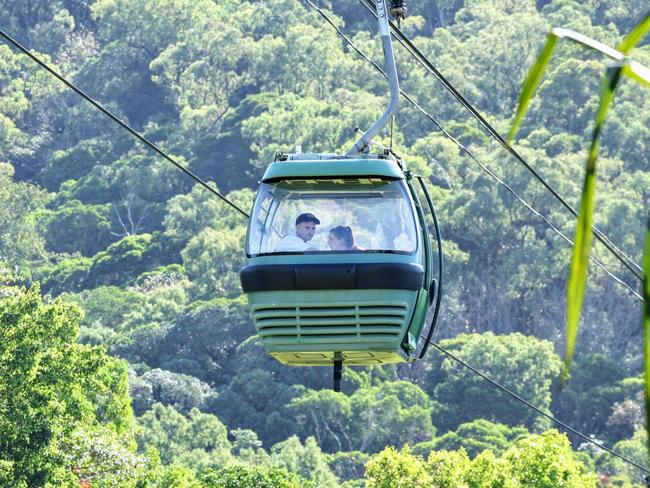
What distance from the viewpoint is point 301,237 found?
418 inches

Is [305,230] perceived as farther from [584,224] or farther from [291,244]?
[584,224]

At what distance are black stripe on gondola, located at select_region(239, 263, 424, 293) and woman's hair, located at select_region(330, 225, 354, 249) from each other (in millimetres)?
166

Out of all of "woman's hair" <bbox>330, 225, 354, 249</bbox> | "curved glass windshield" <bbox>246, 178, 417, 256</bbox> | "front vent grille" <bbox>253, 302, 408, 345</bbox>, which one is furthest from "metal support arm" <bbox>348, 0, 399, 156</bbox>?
"front vent grille" <bbox>253, 302, 408, 345</bbox>

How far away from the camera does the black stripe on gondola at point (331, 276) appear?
1038cm

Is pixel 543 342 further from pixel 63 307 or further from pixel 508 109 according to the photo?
pixel 63 307

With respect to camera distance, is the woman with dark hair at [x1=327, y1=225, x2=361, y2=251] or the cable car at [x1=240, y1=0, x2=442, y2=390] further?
the woman with dark hair at [x1=327, y1=225, x2=361, y2=251]

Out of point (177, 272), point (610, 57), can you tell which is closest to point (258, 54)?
point (177, 272)

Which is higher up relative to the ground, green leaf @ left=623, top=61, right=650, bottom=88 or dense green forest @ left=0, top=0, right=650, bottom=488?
green leaf @ left=623, top=61, right=650, bottom=88

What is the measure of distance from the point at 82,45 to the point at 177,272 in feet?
120

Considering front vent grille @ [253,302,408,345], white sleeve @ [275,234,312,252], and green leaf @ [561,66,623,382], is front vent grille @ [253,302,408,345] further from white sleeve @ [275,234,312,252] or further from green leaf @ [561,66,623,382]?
green leaf @ [561,66,623,382]

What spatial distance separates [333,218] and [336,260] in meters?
0.24

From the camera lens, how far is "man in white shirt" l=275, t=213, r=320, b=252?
416 inches

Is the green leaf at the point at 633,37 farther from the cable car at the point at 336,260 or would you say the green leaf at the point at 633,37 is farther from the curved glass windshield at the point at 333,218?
the curved glass windshield at the point at 333,218

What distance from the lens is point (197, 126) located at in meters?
113
